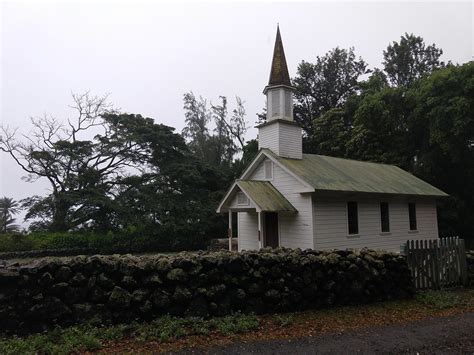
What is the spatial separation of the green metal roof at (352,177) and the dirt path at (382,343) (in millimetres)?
9213

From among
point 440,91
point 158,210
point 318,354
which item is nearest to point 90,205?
point 158,210

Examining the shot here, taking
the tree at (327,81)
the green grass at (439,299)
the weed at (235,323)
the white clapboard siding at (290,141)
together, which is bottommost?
the green grass at (439,299)

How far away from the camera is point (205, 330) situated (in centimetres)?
591

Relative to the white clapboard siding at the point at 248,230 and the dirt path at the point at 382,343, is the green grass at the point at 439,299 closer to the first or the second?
the dirt path at the point at 382,343

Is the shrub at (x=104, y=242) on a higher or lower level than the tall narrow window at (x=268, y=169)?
lower

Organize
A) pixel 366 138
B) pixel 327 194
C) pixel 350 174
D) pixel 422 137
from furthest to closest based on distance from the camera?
pixel 366 138 < pixel 422 137 < pixel 350 174 < pixel 327 194

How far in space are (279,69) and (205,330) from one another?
16.5 metres

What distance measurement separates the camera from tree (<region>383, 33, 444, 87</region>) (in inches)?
1700

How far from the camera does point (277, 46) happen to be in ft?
66.6

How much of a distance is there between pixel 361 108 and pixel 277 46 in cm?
1344

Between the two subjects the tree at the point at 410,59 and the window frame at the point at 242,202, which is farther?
the tree at the point at 410,59

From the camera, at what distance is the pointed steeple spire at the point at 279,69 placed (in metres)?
19.5

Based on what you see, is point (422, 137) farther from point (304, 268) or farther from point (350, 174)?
point (304, 268)

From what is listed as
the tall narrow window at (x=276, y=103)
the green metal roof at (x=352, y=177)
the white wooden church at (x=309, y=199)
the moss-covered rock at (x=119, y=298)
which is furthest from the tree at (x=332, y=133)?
the moss-covered rock at (x=119, y=298)
